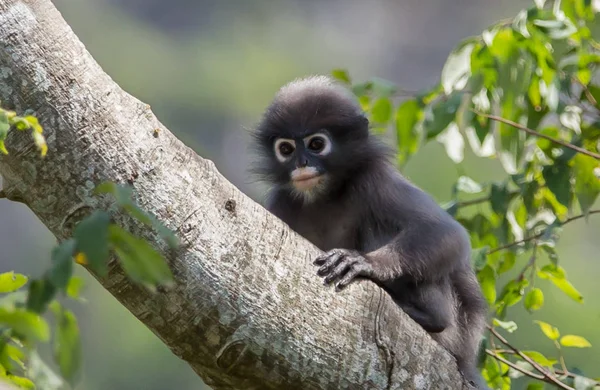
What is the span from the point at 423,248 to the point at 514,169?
3.25 ft

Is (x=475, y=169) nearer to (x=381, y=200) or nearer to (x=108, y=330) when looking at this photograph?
(x=108, y=330)

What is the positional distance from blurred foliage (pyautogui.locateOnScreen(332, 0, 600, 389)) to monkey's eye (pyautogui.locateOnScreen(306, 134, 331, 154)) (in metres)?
0.27

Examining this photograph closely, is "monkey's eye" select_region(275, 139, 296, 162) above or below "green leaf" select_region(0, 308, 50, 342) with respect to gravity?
above

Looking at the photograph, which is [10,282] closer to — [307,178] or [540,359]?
[307,178]

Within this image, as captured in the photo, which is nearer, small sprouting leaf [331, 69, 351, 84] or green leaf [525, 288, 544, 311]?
green leaf [525, 288, 544, 311]

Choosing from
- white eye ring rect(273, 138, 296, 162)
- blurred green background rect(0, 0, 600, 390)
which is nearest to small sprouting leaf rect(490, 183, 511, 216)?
white eye ring rect(273, 138, 296, 162)

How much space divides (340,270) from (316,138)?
141cm

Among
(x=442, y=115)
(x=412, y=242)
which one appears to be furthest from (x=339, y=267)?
(x=442, y=115)

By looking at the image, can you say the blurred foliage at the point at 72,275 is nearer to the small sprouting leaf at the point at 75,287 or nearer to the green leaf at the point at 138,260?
the green leaf at the point at 138,260

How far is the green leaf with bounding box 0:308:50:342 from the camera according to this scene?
192 cm

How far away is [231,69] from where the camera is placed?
29.6 m

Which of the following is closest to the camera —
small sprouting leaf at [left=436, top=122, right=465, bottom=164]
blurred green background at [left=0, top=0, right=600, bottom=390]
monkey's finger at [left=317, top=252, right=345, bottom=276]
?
monkey's finger at [left=317, top=252, right=345, bottom=276]

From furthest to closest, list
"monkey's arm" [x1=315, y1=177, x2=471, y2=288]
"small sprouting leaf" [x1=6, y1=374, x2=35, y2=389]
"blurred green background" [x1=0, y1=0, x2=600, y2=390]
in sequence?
"blurred green background" [x1=0, y1=0, x2=600, y2=390] < "monkey's arm" [x1=315, y1=177, x2=471, y2=288] < "small sprouting leaf" [x1=6, y1=374, x2=35, y2=389]

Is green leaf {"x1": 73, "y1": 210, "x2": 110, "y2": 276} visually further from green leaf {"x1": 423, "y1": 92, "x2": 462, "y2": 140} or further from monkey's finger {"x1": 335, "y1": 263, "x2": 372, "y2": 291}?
green leaf {"x1": 423, "y1": 92, "x2": 462, "y2": 140}
